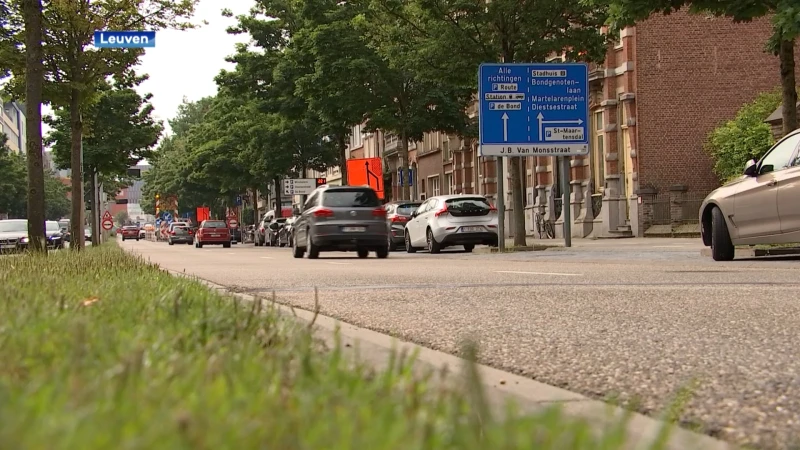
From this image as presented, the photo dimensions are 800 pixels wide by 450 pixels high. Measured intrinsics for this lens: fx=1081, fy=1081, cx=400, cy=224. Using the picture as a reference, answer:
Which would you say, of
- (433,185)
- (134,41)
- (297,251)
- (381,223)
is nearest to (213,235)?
(433,185)

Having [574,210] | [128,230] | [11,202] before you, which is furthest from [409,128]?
[128,230]

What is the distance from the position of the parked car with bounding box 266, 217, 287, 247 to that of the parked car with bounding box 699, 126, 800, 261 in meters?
35.4

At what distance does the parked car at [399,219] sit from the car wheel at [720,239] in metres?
16.8

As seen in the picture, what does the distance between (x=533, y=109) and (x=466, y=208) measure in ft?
10.6

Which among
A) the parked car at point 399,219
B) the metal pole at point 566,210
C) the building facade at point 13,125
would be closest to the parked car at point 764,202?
the metal pole at point 566,210

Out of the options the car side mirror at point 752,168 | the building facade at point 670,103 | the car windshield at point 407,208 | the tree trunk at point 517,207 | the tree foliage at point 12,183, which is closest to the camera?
the car side mirror at point 752,168

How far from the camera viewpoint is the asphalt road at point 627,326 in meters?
4.31

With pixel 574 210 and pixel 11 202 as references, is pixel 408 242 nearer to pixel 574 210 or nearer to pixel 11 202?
pixel 574 210

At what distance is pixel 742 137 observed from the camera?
33781 millimetres

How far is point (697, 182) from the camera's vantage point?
36156mm

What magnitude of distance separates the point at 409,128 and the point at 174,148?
309 ft

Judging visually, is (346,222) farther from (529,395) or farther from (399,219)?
(529,395)

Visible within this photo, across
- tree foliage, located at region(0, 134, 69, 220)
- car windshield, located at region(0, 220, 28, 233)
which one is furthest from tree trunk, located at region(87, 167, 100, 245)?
tree foliage, located at region(0, 134, 69, 220)

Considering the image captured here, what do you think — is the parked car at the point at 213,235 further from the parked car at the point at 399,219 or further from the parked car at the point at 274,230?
the parked car at the point at 399,219
